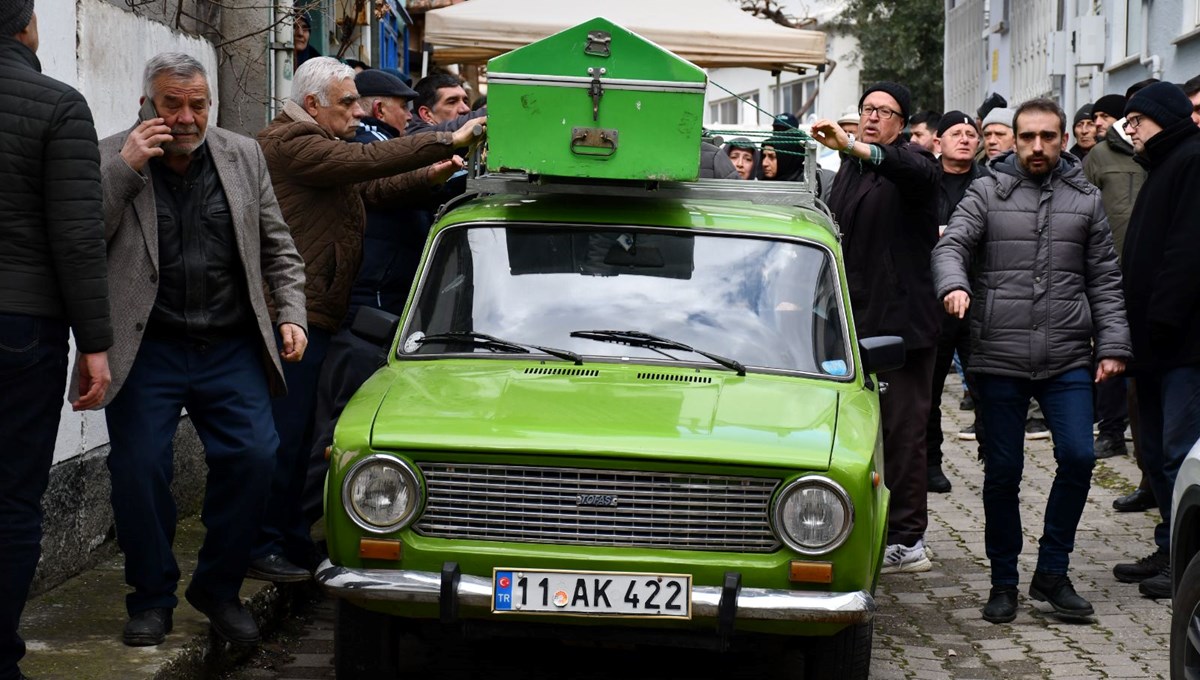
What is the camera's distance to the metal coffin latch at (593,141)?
23.1 ft

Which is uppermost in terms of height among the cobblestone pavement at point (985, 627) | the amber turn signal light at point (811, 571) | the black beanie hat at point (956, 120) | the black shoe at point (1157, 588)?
the black beanie hat at point (956, 120)

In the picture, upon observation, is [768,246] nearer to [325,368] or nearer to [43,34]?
[325,368]

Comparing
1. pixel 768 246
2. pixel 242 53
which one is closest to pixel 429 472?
pixel 768 246

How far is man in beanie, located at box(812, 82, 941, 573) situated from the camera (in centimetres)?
896

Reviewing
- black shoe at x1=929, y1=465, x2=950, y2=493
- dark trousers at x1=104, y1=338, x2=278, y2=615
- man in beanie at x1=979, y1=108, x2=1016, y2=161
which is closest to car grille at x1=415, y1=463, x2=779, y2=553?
dark trousers at x1=104, y1=338, x2=278, y2=615

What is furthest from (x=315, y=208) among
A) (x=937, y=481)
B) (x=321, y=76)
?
(x=937, y=481)

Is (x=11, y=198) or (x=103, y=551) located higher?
(x=11, y=198)

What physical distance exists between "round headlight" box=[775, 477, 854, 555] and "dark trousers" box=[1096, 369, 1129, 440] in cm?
770

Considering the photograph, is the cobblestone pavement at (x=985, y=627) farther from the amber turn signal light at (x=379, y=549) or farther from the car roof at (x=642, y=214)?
the car roof at (x=642, y=214)

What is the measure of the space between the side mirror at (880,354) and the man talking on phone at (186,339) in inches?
84.8

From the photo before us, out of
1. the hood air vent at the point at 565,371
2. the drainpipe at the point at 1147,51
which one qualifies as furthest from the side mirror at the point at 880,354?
the drainpipe at the point at 1147,51

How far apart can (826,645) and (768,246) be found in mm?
1720

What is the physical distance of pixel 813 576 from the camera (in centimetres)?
579

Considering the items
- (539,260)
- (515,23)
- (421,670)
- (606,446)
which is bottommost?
(421,670)
